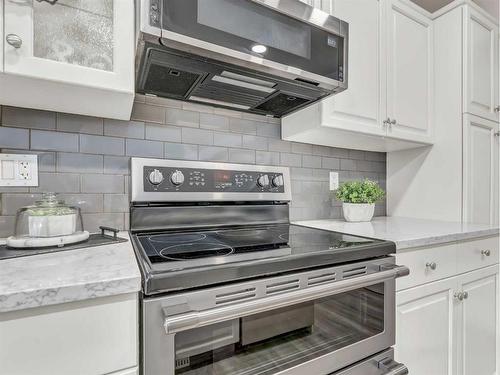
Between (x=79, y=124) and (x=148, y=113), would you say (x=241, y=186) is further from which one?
(x=79, y=124)

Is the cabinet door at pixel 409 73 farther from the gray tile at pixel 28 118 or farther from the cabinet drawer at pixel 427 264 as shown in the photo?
the gray tile at pixel 28 118

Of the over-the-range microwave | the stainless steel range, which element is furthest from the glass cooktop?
the over-the-range microwave

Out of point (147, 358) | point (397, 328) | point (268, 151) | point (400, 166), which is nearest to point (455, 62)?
point (400, 166)

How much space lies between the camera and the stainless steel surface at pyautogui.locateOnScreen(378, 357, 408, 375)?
37.5 inches

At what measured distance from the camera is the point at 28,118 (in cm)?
103

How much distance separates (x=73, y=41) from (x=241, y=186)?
834 mm

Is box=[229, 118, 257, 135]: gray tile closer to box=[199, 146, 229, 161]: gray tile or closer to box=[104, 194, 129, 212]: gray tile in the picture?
box=[199, 146, 229, 161]: gray tile

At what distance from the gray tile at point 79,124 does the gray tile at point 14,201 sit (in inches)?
10.7

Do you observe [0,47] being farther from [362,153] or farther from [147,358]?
[362,153]

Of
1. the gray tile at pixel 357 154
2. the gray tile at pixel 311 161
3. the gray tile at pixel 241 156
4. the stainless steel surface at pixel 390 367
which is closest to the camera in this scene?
the stainless steel surface at pixel 390 367

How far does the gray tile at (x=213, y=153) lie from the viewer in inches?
53.5

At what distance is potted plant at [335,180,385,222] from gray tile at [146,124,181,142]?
98cm

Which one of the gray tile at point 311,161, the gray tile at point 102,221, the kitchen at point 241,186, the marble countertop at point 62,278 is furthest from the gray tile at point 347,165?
the marble countertop at point 62,278

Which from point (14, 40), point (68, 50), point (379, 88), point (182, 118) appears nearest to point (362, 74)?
point (379, 88)
